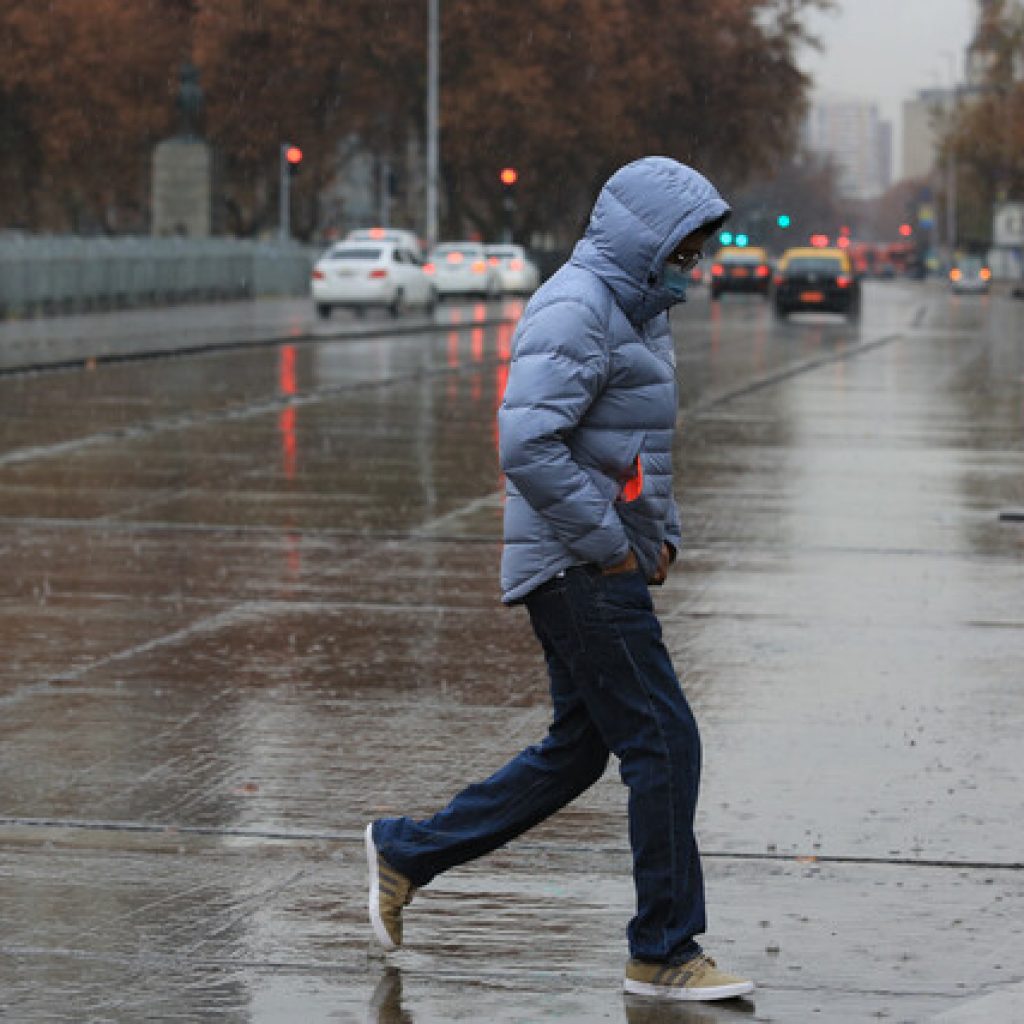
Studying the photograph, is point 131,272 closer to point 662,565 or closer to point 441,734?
point 441,734

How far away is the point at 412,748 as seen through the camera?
841 centimetres

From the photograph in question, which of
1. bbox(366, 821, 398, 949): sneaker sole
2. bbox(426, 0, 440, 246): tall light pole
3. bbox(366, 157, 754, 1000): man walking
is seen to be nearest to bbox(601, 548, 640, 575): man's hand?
bbox(366, 157, 754, 1000): man walking

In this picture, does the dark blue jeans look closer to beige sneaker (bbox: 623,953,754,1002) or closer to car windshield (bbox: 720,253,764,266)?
beige sneaker (bbox: 623,953,754,1002)

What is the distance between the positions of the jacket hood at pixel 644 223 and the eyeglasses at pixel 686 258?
7cm

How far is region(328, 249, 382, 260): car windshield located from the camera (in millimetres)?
51375

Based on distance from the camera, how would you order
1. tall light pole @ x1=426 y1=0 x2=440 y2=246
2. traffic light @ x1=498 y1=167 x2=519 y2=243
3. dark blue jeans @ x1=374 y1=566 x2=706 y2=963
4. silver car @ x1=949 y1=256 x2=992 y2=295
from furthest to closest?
silver car @ x1=949 y1=256 x2=992 y2=295 < traffic light @ x1=498 y1=167 x2=519 y2=243 < tall light pole @ x1=426 y1=0 x2=440 y2=246 < dark blue jeans @ x1=374 y1=566 x2=706 y2=963

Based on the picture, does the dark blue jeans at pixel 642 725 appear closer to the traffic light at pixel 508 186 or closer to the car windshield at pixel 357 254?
the car windshield at pixel 357 254

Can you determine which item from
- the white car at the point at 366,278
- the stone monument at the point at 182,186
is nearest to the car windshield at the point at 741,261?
the stone monument at the point at 182,186

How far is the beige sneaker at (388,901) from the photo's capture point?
5949 millimetres

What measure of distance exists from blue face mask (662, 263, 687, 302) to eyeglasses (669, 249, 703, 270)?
13mm

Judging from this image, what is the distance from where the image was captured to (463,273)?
6744 centimetres

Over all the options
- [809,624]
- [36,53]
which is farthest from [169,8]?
[809,624]

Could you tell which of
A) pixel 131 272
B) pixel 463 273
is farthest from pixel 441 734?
pixel 463 273

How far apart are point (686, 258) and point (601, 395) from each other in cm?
34
